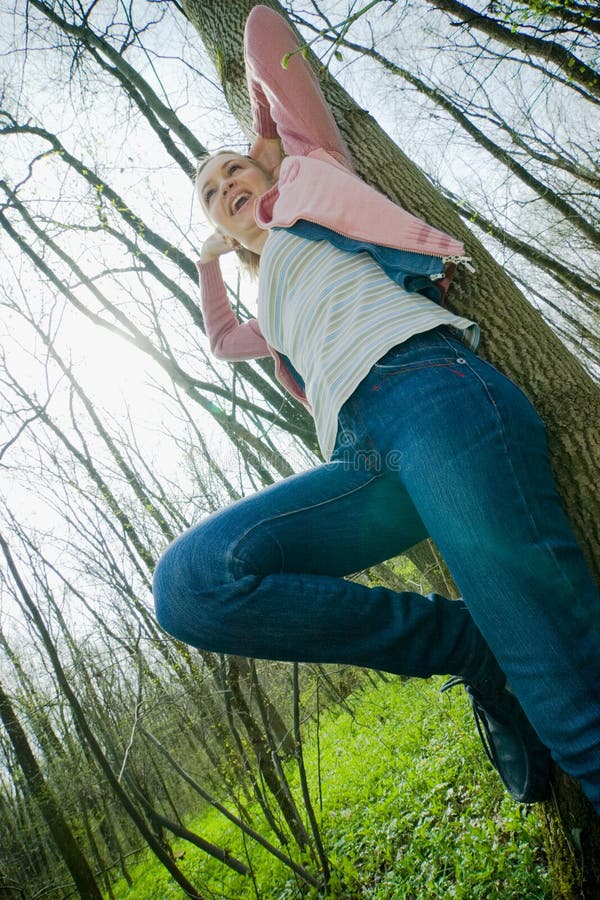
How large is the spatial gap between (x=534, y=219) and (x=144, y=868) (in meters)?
20.7

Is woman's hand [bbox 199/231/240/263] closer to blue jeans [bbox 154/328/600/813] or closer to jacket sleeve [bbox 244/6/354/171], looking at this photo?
jacket sleeve [bbox 244/6/354/171]

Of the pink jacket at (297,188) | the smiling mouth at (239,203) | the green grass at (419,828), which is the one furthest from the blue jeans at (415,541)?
the green grass at (419,828)

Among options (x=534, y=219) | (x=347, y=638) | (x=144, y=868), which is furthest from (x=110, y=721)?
(x=534, y=219)

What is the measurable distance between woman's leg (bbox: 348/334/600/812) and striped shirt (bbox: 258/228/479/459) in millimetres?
76

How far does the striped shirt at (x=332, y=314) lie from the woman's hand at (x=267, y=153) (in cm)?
59

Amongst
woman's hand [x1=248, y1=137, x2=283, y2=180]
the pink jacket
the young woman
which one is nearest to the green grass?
the young woman

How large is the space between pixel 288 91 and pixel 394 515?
142 centimetres

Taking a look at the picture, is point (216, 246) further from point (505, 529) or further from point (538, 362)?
point (505, 529)

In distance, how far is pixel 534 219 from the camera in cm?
1702

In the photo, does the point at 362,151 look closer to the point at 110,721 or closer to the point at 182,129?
the point at 182,129

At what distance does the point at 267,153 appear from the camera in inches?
76.4

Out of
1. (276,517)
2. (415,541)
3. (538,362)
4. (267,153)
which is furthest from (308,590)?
(267,153)

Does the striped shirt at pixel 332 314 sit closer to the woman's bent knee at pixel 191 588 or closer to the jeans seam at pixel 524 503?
the jeans seam at pixel 524 503

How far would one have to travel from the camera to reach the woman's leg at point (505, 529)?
954 millimetres
